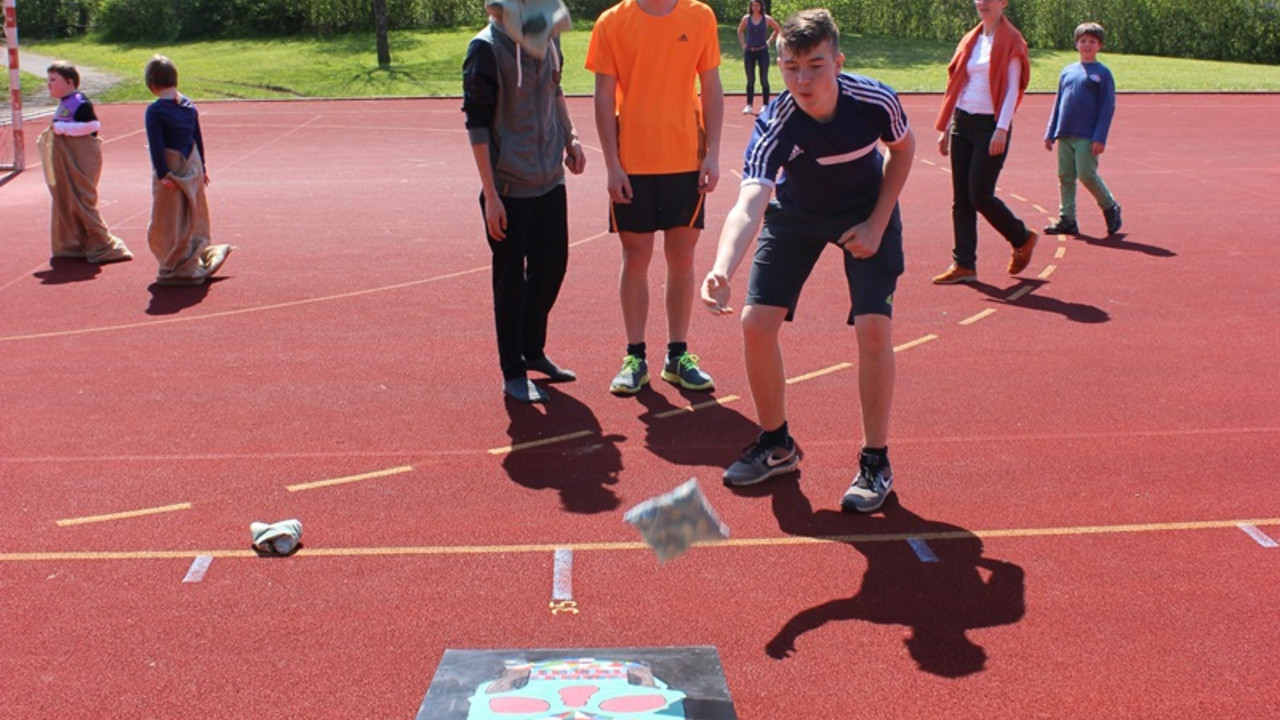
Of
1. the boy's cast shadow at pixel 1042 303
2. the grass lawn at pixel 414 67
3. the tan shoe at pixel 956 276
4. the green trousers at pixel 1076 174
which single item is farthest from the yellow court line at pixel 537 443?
the grass lawn at pixel 414 67

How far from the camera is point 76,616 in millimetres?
4973

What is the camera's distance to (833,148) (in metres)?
5.83

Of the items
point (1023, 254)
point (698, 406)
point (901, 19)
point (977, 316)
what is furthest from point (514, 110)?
point (901, 19)

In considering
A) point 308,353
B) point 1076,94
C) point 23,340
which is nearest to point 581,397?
point 308,353

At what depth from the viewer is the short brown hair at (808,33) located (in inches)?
214

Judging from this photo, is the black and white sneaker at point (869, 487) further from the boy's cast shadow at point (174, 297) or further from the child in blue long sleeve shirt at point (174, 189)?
the child in blue long sleeve shirt at point (174, 189)

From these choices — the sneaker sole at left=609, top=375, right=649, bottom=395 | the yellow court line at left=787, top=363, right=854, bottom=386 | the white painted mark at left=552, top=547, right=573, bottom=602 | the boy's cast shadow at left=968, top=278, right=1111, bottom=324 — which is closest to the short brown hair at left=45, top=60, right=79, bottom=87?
the sneaker sole at left=609, top=375, right=649, bottom=395

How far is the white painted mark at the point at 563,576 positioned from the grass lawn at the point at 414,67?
24400 millimetres

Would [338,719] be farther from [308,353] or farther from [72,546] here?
[308,353]

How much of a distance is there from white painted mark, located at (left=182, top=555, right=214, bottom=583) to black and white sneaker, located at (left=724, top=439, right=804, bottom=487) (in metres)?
2.27

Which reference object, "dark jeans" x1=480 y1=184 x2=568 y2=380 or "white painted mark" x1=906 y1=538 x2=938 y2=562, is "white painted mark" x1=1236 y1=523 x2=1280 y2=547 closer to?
"white painted mark" x1=906 y1=538 x2=938 y2=562

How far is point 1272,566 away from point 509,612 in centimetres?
293

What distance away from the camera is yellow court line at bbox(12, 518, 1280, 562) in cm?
552

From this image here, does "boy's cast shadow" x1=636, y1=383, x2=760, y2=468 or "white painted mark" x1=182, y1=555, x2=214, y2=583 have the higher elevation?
"white painted mark" x1=182, y1=555, x2=214, y2=583
